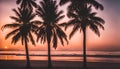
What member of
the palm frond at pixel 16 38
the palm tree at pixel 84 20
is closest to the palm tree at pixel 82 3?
the palm tree at pixel 84 20

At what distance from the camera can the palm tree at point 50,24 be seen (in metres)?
58.6

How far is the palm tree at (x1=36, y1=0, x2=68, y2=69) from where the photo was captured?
2306 inches

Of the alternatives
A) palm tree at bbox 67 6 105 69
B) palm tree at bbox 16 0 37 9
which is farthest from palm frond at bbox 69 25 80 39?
palm tree at bbox 16 0 37 9

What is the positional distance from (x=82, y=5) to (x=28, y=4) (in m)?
12.7

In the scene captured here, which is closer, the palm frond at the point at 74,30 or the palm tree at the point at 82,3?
the palm tree at the point at 82,3

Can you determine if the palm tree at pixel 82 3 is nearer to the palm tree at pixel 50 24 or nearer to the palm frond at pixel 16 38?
the palm tree at pixel 50 24

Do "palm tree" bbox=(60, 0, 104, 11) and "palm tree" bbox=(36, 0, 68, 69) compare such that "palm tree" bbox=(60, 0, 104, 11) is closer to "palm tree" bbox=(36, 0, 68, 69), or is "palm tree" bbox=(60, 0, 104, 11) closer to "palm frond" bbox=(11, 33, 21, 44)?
"palm tree" bbox=(36, 0, 68, 69)

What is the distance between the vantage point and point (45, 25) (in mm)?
59531

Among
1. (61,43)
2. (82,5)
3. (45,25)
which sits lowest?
(61,43)

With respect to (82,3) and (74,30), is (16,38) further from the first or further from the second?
(82,3)

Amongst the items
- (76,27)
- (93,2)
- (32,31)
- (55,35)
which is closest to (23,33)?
(32,31)

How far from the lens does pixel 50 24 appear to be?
5959 cm

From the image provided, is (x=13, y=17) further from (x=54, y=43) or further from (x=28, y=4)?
(x=54, y=43)

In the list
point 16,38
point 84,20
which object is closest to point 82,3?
point 84,20
